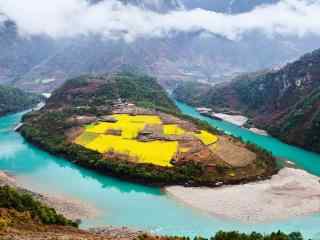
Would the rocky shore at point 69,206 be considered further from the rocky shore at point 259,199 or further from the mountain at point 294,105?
the mountain at point 294,105

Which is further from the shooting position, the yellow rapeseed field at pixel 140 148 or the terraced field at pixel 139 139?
the terraced field at pixel 139 139

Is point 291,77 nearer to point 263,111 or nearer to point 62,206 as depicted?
point 263,111

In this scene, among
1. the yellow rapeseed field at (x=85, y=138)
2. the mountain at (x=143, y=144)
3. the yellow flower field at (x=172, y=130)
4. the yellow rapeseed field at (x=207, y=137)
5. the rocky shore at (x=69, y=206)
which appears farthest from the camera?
the yellow flower field at (x=172, y=130)

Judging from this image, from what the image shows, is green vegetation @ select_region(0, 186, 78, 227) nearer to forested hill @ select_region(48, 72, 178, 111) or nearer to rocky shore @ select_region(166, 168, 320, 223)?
rocky shore @ select_region(166, 168, 320, 223)

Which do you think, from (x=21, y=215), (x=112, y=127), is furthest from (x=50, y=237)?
(x=112, y=127)

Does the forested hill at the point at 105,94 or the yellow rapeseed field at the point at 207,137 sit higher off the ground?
the forested hill at the point at 105,94

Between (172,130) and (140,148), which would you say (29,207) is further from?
(172,130)

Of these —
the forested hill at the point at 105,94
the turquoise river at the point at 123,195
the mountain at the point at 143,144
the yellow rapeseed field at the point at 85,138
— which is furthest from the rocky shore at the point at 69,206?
the forested hill at the point at 105,94

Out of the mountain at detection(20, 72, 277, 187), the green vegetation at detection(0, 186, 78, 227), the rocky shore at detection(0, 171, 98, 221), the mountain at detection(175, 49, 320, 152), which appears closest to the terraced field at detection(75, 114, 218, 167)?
the mountain at detection(20, 72, 277, 187)
